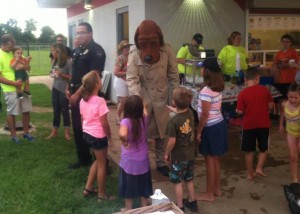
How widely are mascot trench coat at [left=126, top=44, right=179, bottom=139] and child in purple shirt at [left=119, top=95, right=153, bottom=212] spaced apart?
3.03 ft

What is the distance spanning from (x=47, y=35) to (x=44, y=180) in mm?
39074

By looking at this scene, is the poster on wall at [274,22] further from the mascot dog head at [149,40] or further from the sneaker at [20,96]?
the sneaker at [20,96]

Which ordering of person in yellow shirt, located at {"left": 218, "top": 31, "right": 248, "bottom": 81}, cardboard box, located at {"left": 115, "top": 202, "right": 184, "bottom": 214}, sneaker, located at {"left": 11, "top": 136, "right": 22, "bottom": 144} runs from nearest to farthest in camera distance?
cardboard box, located at {"left": 115, "top": 202, "right": 184, "bottom": 214} → sneaker, located at {"left": 11, "top": 136, "right": 22, "bottom": 144} → person in yellow shirt, located at {"left": 218, "top": 31, "right": 248, "bottom": 81}

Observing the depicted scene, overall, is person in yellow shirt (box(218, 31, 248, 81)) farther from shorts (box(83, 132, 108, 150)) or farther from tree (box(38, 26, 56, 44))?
tree (box(38, 26, 56, 44))

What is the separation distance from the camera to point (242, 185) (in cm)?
419

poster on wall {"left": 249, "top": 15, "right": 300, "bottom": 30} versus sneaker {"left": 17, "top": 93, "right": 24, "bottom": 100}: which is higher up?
poster on wall {"left": 249, "top": 15, "right": 300, "bottom": 30}

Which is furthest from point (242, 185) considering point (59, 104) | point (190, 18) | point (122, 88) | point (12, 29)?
point (12, 29)

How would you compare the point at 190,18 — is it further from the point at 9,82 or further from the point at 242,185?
the point at 242,185

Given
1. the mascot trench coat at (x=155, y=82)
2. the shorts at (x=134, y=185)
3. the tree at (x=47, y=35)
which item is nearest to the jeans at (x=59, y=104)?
the mascot trench coat at (x=155, y=82)

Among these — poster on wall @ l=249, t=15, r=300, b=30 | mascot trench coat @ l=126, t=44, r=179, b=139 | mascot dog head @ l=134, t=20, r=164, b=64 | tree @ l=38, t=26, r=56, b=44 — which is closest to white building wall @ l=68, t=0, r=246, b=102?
poster on wall @ l=249, t=15, r=300, b=30

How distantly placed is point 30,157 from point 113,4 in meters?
5.55

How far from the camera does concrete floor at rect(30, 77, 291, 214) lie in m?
3.65

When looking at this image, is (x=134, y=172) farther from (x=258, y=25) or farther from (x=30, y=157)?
(x=258, y=25)

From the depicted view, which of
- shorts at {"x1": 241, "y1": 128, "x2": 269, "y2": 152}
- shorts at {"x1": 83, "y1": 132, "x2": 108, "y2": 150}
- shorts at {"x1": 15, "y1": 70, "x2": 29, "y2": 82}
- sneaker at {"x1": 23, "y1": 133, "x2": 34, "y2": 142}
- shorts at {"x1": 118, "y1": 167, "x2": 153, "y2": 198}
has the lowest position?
sneaker at {"x1": 23, "y1": 133, "x2": 34, "y2": 142}
